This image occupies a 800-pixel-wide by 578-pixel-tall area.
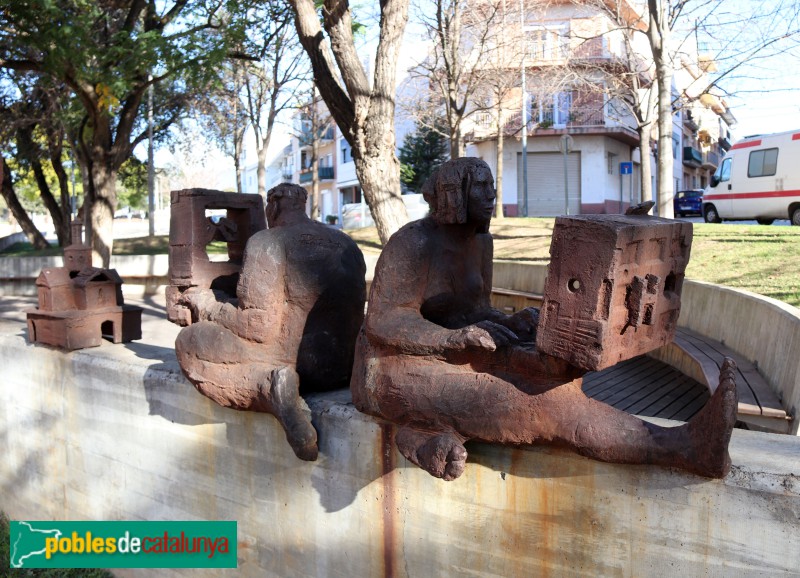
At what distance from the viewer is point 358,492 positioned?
3414 millimetres

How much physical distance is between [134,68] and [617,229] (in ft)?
30.2

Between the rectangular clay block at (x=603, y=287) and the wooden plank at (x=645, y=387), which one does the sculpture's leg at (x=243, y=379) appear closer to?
the rectangular clay block at (x=603, y=287)

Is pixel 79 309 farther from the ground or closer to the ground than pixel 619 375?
farther from the ground

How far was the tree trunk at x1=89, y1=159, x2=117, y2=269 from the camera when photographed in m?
11.5

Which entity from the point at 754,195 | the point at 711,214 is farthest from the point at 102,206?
the point at 711,214

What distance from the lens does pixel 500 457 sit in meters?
2.92

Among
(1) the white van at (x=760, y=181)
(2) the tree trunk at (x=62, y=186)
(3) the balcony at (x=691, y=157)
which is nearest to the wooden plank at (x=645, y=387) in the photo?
(1) the white van at (x=760, y=181)

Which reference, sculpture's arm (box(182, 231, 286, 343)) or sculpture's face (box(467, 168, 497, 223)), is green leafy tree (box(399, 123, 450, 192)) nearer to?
sculpture's arm (box(182, 231, 286, 343))

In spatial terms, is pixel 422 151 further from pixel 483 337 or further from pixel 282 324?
pixel 483 337

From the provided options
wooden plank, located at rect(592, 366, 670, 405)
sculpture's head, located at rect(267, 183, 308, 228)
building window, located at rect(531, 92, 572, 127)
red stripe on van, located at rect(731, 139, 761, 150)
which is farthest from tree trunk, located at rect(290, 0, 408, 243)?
building window, located at rect(531, 92, 572, 127)

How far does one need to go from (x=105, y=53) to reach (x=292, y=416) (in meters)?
8.06

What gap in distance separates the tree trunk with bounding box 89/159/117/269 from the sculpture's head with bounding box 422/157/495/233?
9817mm

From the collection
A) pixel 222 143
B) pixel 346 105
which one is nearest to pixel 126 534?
pixel 346 105

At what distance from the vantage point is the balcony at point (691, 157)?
40.8 m
